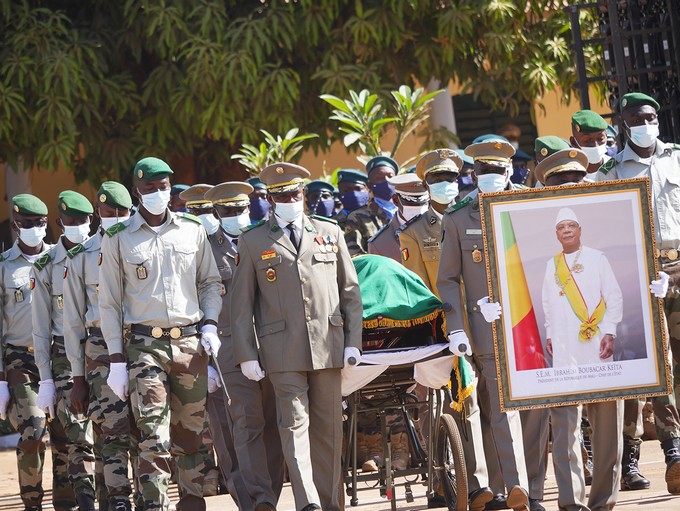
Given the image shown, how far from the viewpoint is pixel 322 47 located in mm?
17625

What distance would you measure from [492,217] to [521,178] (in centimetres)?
465

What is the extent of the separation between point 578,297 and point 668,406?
1771 millimetres

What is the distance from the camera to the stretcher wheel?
338 inches

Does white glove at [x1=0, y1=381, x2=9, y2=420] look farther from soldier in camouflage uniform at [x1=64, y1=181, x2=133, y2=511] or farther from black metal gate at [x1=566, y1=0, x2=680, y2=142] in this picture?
black metal gate at [x1=566, y1=0, x2=680, y2=142]

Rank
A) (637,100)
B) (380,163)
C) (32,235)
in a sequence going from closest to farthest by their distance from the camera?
(637,100)
(32,235)
(380,163)

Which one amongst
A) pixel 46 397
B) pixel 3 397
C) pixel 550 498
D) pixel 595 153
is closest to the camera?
pixel 550 498

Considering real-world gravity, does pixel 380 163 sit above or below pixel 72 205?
above

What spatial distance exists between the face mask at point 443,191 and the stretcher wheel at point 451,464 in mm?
1676

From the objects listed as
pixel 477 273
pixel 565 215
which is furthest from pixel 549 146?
pixel 565 215

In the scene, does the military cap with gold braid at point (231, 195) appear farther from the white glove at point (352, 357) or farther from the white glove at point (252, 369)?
the white glove at point (352, 357)

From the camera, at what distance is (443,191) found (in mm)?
9758

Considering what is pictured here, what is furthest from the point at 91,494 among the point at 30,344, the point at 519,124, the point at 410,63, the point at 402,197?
the point at 519,124

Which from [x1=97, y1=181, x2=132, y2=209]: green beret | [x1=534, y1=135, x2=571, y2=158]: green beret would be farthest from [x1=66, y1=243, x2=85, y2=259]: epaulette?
[x1=534, y1=135, x2=571, y2=158]: green beret

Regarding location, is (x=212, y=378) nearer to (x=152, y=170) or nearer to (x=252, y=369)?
(x=252, y=369)
